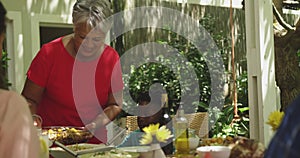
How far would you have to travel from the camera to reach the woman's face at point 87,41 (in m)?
2.64

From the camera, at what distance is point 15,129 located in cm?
120

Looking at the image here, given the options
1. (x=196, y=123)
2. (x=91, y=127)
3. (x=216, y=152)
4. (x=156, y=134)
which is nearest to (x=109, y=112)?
(x=91, y=127)

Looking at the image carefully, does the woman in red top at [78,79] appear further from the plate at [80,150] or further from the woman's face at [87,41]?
the plate at [80,150]

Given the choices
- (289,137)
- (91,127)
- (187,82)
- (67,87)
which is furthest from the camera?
(187,82)

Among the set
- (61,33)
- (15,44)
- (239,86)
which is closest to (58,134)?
(15,44)

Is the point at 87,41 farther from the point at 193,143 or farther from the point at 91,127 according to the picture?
the point at 193,143

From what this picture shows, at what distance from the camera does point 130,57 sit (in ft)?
21.4

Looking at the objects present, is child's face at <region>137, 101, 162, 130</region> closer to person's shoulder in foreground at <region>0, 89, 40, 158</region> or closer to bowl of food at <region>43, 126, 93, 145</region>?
bowl of food at <region>43, 126, 93, 145</region>

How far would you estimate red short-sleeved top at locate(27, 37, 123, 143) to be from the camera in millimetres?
2619

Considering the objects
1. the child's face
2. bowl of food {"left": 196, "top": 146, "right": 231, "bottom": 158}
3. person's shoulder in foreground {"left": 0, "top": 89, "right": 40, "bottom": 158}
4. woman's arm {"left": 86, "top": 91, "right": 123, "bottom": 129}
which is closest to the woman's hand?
woman's arm {"left": 86, "top": 91, "right": 123, "bottom": 129}

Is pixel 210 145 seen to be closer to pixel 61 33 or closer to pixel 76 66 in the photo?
pixel 76 66

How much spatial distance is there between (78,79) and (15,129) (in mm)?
1445

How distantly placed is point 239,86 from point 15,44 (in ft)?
10.4

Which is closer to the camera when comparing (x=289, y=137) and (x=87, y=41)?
(x=289, y=137)
